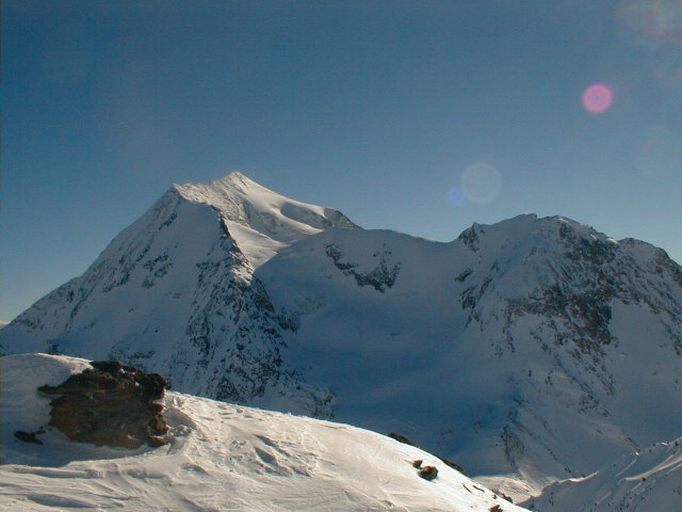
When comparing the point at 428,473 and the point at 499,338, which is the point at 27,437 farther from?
the point at 499,338

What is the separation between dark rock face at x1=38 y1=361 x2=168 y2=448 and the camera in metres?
16.0

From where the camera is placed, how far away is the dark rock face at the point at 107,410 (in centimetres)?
1605

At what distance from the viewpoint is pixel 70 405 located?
1631cm

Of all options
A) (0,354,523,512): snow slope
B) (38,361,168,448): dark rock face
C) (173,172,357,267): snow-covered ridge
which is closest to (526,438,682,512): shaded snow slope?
(0,354,523,512): snow slope

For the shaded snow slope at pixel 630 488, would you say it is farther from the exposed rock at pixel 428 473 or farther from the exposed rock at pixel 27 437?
the exposed rock at pixel 27 437

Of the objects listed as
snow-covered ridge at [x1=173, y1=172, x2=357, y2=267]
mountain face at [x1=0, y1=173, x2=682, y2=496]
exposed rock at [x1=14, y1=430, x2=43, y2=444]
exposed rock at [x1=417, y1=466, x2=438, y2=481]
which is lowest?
exposed rock at [x1=14, y1=430, x2=43, y2=444]

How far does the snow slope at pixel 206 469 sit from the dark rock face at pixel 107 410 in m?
0.35

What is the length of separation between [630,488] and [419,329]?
263 ft

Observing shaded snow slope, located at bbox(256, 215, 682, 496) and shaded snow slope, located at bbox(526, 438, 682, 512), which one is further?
shaded snow slope, located at bbox(256, 215, 682, 496)

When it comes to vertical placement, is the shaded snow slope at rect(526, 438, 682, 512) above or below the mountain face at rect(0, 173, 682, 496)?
below

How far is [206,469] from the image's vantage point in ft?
50.9

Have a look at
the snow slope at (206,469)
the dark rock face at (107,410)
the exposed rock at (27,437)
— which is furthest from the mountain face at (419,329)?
the exposed rock at (27,437)

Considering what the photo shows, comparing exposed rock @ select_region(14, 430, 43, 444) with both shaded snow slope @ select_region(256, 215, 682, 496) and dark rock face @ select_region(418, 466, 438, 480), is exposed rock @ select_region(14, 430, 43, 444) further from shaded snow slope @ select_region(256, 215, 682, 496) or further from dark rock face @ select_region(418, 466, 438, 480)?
shaded snow slope @ select_region(256, 215, 682, 496)

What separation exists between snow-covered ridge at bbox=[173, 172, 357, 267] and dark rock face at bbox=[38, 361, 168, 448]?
89371 mm
